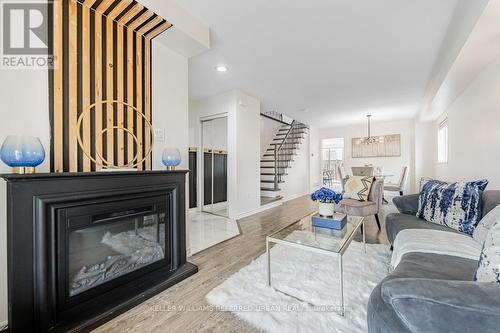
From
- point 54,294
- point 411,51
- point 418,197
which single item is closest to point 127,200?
point 54,294

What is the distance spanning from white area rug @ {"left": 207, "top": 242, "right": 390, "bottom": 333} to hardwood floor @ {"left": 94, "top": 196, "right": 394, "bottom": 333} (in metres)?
0.09

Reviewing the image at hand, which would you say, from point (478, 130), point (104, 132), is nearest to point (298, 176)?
point (478, 130)

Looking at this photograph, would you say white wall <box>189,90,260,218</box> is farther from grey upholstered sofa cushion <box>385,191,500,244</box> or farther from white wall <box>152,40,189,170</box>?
grey upholstered sofa cushion <box>385,191,500,244</box>

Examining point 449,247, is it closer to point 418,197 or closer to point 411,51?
point 418,197

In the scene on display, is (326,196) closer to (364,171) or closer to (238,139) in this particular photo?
(238,139)

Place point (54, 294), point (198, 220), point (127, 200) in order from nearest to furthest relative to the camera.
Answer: point (54, 294)
point (127, 200)
point (198, 220)

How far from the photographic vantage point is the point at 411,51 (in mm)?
2803

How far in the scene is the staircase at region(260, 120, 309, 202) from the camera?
608 cm

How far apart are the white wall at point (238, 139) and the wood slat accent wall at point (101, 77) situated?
215cm

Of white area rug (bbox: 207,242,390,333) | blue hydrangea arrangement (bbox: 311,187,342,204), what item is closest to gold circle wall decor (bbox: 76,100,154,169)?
white area rug (bbox: 207,242,390,333)

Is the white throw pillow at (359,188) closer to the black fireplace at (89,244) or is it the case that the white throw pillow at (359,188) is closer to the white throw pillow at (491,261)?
the white throw pillow at (491,261)

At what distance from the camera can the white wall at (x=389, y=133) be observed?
692 cm

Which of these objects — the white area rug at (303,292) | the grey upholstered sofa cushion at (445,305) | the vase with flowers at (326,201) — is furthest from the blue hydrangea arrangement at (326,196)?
the grey upholstered sofa cushion at (445,305)

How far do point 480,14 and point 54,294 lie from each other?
3.49 meters
